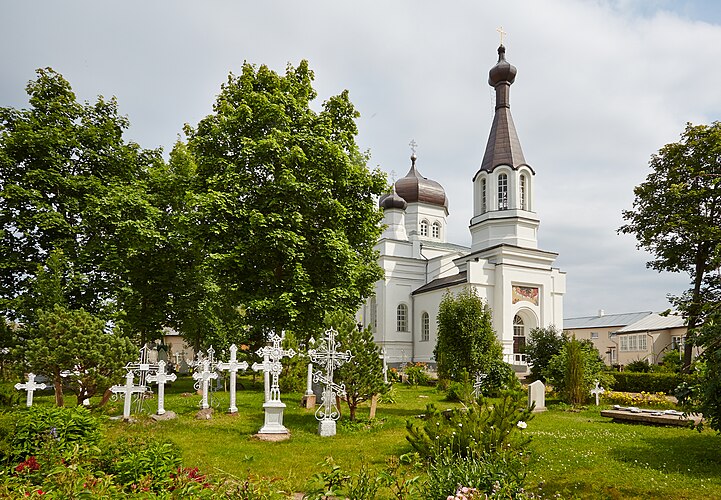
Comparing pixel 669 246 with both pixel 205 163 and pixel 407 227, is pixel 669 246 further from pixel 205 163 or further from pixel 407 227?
pixel 407 227

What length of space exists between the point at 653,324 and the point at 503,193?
20.6 m

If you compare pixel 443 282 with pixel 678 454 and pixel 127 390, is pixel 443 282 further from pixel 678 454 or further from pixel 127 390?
pixel 678 454

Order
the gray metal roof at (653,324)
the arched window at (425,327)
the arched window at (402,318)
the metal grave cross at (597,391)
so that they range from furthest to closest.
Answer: the gray metal roof at (653,324) → the arched window at (402,318) → the arched window at (425,327) → the metal grave cross at (597,391)

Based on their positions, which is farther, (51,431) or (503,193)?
(503,193)

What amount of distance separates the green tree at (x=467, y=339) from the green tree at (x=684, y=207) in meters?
9.80

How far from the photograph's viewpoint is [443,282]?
36562 millimetres

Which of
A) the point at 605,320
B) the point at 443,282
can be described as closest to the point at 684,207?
the point at 443,282

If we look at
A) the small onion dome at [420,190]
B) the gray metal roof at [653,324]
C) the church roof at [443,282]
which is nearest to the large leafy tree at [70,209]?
the church roof at [443,282]

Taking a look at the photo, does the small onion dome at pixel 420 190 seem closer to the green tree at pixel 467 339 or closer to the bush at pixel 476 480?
the green tree at pixel 467 339

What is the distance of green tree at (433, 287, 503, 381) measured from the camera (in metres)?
17.0

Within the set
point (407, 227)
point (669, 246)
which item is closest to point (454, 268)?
point (407, 227)

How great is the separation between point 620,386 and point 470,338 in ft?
31.6

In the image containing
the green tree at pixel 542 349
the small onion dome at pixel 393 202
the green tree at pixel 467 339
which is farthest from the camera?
the small onion dome at pixel 393 202

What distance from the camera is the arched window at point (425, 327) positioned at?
3688cm
